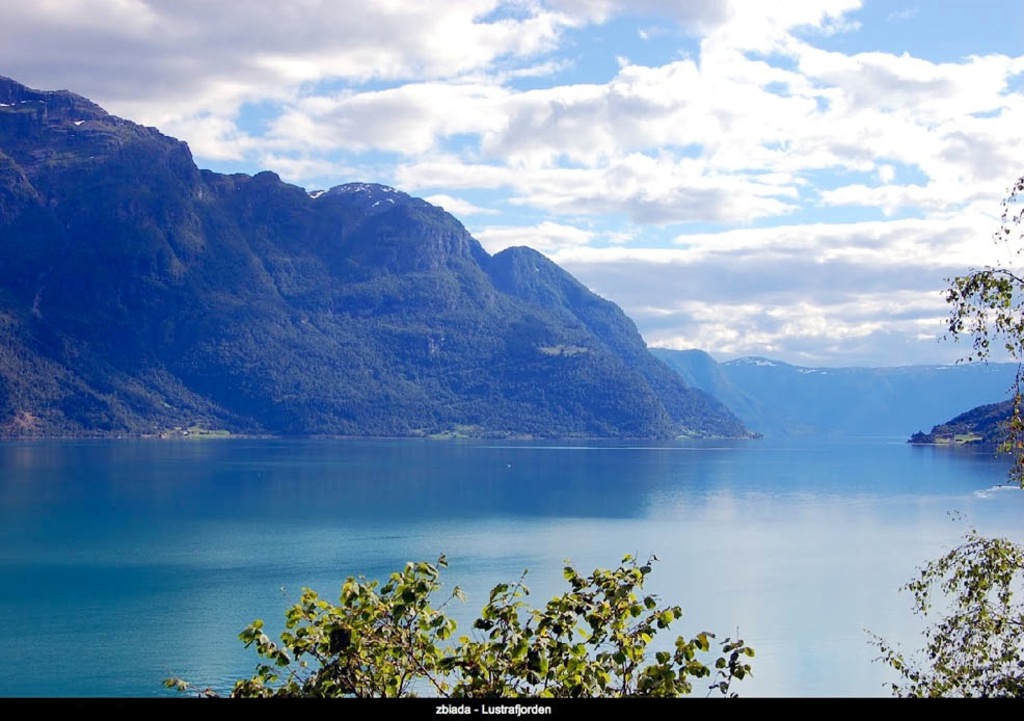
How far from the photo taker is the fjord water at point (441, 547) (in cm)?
3581

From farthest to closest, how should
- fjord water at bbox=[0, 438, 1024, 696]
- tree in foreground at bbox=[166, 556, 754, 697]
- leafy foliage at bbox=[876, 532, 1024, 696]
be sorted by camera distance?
fjord water at bbox=[0, 438, 1024, 696], leafy foliage at bbox=[876, 532, 1024, 696], tree in foreground at bbox=[166, 556, 754, 697]

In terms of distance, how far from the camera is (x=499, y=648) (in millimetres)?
6273

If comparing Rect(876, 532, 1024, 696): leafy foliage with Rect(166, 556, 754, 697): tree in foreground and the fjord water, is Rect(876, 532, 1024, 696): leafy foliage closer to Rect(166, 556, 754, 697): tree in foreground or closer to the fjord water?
Rect(166, 556, 754, 697): tree in foreground

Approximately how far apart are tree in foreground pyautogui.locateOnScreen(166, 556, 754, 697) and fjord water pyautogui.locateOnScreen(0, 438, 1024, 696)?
53.1 ft

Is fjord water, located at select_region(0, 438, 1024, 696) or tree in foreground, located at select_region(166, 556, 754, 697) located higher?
tree in foreground, located at select_region(166, 556, 754, 697)

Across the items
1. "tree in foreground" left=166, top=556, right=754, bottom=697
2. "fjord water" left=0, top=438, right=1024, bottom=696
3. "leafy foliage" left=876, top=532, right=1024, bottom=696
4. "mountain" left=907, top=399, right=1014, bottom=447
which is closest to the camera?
"tree in foreground" left=166, top=556, right=754, bottom=697

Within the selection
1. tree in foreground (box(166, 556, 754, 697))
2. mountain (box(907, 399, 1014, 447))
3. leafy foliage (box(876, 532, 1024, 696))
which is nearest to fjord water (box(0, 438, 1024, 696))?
leafy foliage (box(876, 532, 1024, 696))

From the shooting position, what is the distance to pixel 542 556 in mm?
57781

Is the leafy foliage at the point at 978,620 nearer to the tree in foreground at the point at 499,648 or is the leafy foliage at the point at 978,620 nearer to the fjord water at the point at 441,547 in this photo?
the tree in foreground at the point at 499,648

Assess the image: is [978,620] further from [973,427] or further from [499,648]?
[973,427]

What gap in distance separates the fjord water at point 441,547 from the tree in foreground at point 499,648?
16.2 m

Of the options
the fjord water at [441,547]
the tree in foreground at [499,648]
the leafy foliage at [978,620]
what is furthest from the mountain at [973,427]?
the tree in foreground at [499,648]

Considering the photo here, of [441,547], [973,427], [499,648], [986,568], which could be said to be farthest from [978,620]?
[973,427]

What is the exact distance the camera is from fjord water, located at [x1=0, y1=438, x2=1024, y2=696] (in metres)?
35.8
